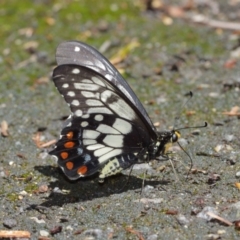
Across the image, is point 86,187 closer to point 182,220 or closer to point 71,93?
point 71,93

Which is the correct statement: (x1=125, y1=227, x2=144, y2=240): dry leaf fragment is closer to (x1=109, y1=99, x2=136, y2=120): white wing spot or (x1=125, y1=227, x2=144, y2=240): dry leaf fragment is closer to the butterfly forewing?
the butterfly forewing

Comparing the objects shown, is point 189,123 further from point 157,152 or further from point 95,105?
point 95,105

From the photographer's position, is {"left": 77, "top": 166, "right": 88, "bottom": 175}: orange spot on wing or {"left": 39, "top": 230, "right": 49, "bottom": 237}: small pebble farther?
{"left": 77, "top": 166, "right": 88, "bottom": 175}: orange spot on wing

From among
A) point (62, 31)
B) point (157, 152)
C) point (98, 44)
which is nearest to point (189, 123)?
point (157, 152)

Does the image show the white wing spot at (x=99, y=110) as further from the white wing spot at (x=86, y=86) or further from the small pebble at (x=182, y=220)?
the small pebble at (x=182, y=220)

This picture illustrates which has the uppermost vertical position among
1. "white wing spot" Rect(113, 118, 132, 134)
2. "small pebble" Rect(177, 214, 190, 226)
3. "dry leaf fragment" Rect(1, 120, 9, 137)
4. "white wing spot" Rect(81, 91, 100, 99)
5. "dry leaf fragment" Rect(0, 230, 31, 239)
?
"white wing spot" Rect(81, 91, 100, 99)

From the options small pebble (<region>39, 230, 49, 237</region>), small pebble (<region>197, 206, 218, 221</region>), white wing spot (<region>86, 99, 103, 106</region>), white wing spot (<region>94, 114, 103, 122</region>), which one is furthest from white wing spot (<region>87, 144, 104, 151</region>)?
small pebble (<region>197, 206, 218, 221</region>)

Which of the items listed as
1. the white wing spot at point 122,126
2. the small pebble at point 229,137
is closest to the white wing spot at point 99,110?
the white wing spot at point 122,126

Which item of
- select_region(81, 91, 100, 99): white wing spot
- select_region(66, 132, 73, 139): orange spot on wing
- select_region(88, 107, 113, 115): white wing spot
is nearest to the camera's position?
select_region(81, 91, 100, 99): white wing spot

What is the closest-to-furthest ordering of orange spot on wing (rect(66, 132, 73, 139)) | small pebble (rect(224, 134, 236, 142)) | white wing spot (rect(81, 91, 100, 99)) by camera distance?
white wing spot (rect(81, 91, 100, 99)), orange spot on wing (rect(66, 132, 73, 139)), small pebble (rect(224, 134, 236, 142))
